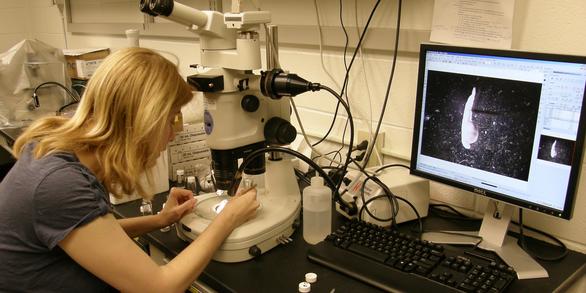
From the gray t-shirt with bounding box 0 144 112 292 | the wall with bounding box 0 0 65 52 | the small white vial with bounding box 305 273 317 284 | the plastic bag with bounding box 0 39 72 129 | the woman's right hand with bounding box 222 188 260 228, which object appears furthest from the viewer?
the wall with bounding box 0 0 65 52

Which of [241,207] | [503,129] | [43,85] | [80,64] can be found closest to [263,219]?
[241,207]

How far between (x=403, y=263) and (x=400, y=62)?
26.2 inches

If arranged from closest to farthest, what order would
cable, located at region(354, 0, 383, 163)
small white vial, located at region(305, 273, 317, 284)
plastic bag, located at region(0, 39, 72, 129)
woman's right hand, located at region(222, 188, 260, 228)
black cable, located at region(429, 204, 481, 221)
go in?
small white vial, located at region(305, 273, 317, 284)
woman's right hand, located at region(222, 188, 260, 228)
black cable, located at region(429, 204, 481, 221)
cable, located at region(354, 0, 383, 163)
plastic bag, located at region(0, 39, 72, 129)

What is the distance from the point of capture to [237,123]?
1166 millimetres

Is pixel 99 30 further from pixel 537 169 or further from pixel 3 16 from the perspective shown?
pixel 537 169

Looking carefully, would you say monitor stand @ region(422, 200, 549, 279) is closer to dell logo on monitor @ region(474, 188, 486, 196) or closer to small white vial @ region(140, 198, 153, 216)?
dell logo on monitor @ region(474, 188, 486, 196)

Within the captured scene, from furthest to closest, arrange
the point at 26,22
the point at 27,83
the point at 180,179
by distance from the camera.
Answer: the point at 26,22, the point at 27,83, the point at 180,179

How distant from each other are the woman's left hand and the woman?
19 cm

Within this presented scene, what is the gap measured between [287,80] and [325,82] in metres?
0.61

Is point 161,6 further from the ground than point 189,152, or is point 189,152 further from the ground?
point 161,6

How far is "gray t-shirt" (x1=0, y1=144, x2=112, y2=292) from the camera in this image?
906mm

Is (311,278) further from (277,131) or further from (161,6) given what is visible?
(161,6)

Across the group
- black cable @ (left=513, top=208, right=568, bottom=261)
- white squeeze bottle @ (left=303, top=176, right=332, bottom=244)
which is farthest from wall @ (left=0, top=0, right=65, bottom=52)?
black cable @ (left=513, top=208, right=568, bottom=261)

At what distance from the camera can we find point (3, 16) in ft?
12.9
